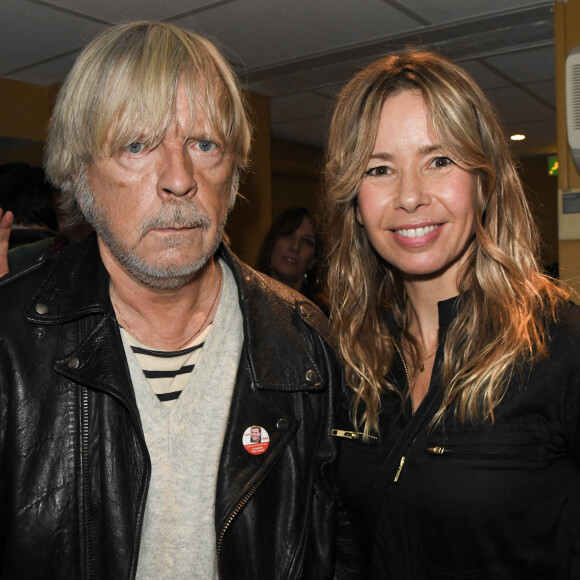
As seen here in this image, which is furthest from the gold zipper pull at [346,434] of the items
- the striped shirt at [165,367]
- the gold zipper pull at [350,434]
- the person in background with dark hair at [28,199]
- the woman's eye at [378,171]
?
the person in background with dark hair at [28,199]

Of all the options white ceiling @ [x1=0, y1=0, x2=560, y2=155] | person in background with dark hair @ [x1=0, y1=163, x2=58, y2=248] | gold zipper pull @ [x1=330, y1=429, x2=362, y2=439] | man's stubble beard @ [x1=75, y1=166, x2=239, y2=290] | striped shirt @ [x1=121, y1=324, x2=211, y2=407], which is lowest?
gold zipper pull @ [x1=330, y1=429, x2=362, y2=439]

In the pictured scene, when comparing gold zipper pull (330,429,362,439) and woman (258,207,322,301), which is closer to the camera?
gold zipper pull (330,429,362,439)

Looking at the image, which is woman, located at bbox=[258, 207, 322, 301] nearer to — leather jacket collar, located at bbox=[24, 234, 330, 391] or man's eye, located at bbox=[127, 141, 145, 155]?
leather jacket collar, located at bbox=[24, 234, 330, 391]

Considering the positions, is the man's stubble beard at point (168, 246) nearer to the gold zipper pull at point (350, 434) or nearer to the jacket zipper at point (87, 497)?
the jacket zipper at point (87, 497)

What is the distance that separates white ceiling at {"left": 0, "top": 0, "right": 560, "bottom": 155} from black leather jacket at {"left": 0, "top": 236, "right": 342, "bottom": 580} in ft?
6.36

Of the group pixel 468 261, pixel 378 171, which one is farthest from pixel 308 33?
pixel 468 261

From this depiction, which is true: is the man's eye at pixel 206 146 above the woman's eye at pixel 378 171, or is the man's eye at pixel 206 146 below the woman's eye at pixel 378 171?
above

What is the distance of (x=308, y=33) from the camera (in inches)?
161

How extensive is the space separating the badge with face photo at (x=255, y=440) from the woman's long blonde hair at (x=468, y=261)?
239 mm

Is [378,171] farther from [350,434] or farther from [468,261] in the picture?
[350,434]

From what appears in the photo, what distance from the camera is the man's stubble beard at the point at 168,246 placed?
4.55ft

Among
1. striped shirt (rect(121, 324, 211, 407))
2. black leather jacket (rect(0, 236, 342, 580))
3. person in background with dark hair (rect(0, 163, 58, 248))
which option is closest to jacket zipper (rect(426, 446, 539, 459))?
black leather jacket (rect(0, 236, 342, 580))

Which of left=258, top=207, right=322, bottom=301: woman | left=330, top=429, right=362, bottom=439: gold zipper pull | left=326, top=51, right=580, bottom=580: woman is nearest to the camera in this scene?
left=326, top=51, right=580, bottom=580: woman

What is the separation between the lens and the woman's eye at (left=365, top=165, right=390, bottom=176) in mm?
1475
